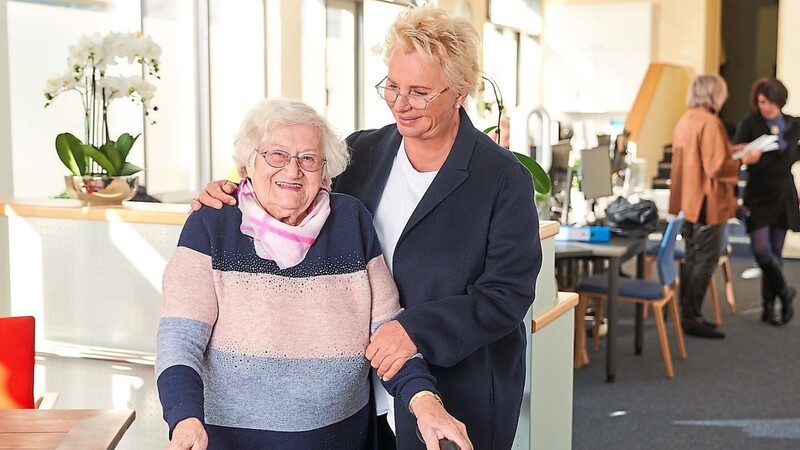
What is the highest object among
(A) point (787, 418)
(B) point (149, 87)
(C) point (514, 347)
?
(B) point (149, 87)

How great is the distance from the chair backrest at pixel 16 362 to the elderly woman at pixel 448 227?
797mm

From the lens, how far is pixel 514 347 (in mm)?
2320

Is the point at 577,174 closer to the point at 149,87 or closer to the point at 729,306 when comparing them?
the point at 729,306

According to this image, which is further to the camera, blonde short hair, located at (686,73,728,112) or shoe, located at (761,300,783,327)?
shoe, located at (761,300,783,327)

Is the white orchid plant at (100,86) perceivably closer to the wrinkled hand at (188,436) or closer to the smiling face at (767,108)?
the wrinkled hand at (188,436)

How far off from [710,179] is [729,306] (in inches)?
73.3

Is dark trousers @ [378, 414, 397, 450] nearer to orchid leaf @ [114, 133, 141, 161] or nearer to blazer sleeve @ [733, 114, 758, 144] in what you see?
orchid leaf @ [114, 133, 141, 161]

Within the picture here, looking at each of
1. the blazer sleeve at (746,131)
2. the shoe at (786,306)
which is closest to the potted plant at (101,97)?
the blazer sleeve at (746,131)

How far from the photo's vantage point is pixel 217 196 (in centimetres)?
207

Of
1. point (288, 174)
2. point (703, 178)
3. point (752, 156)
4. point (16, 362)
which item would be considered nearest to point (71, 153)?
point (16, 362)

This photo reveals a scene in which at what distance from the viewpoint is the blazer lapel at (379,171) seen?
2266 mm

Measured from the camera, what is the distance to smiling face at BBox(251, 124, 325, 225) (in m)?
2.02

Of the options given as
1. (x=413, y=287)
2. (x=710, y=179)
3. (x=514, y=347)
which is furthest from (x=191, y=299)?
(x=710, y=179)

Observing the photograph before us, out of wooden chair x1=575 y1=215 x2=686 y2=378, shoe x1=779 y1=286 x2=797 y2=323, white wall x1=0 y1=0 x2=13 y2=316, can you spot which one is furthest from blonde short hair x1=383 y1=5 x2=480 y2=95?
shoe x1=779 y1=286 x2=797 y2=323
